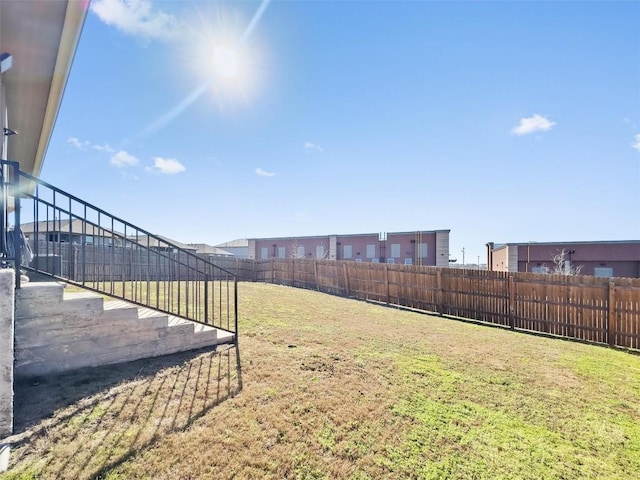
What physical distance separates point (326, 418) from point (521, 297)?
284 inches

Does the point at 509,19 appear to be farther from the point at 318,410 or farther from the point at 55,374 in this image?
the point at 55,374

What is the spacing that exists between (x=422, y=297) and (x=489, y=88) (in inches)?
263

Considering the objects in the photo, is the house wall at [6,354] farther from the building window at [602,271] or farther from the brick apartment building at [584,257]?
the building window at [602,271]

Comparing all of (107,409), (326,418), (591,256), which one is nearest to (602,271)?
(591,256)

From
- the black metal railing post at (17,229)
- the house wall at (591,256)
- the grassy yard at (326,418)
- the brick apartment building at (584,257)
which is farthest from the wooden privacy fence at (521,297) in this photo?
the house wall at (591,256)

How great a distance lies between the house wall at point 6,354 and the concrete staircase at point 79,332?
85 cm

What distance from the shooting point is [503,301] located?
7.75 m

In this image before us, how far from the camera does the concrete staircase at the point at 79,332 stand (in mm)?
2863

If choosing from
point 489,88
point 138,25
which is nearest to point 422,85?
point 489,88

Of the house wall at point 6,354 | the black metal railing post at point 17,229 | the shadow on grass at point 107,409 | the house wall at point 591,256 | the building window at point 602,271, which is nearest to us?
the shadow on grass at point 107,409

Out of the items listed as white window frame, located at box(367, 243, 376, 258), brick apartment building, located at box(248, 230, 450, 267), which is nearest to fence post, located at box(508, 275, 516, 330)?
brick apartment building, located at box(248, 230, 450, 267)

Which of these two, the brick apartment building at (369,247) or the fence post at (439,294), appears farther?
the brick apartment building at (369,247)

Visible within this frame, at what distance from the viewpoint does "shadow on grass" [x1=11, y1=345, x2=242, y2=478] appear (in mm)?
1972

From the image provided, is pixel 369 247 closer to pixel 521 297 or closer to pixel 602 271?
pixel 602 271
